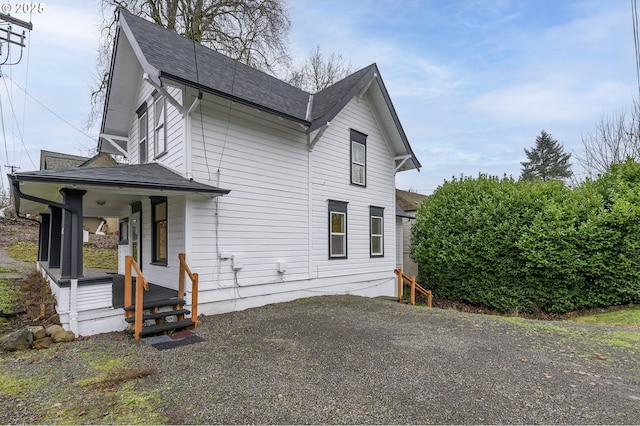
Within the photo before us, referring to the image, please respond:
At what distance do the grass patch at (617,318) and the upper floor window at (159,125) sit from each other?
10685 mm

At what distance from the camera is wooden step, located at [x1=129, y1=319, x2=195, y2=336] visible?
18.0 feet

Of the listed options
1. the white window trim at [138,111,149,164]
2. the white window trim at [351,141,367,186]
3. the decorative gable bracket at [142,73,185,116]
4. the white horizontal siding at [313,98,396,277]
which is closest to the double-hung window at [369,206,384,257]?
the white horizontal siding at [313,98,396,277]

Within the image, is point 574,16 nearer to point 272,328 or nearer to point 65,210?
point 272,328

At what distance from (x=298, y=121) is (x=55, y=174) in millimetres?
4998

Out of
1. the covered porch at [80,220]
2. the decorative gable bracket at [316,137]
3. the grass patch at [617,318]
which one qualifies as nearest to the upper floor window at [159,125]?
the covered porch at [80,220]

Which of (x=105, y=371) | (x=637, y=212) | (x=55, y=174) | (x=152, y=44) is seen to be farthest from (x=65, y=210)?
(x=637, y=212)

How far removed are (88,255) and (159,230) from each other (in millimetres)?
11465

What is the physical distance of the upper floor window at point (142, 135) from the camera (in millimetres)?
8836

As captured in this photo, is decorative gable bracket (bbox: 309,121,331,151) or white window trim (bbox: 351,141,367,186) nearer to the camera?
decorative gable bracket (bbox: 309,121,331,151)

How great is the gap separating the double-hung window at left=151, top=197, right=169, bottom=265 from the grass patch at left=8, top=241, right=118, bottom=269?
7.06 meters

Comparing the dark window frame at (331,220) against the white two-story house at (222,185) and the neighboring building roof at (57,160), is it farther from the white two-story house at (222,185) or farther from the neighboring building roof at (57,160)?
the neighboring building roof at (57,160)

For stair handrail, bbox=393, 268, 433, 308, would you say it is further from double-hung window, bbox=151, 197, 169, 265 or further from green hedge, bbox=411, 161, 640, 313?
double-hung window, bbox=151, 197, 169, 265

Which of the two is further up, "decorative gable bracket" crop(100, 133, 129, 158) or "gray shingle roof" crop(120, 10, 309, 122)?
"gray shingle roof" crop(120, 10, 309, 122)

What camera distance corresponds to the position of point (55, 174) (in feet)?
16.6
